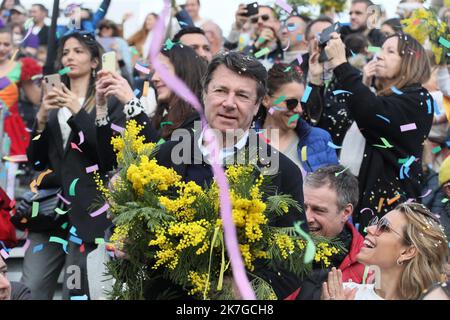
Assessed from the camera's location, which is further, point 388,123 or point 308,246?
point 388,123

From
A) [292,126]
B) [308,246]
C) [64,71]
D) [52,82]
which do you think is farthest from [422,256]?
[64,71]

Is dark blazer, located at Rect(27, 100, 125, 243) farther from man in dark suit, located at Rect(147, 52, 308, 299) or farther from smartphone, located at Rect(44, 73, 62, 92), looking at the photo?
man in dark suit, located at Rect(147, 52, 308, 299)

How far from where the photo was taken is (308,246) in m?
4.04

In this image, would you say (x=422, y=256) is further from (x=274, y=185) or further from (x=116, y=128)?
(x=116, y=128)

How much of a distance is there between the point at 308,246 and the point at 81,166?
309 centimetres

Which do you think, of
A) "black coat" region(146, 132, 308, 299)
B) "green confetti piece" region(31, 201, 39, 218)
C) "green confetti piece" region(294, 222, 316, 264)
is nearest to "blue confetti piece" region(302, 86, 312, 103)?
"green confetti piece" region(31, 201, 39, 218)

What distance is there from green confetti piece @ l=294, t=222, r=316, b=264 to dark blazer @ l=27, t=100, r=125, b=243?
8.21 ft

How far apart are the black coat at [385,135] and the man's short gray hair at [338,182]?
28.1 inches

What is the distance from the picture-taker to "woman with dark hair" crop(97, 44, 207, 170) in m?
6.29

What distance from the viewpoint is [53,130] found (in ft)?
23.3

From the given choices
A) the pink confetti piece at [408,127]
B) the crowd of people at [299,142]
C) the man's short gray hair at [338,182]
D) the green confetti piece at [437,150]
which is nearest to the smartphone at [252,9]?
the crowd of people at [299,142]

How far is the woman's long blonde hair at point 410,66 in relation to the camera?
267 inches
